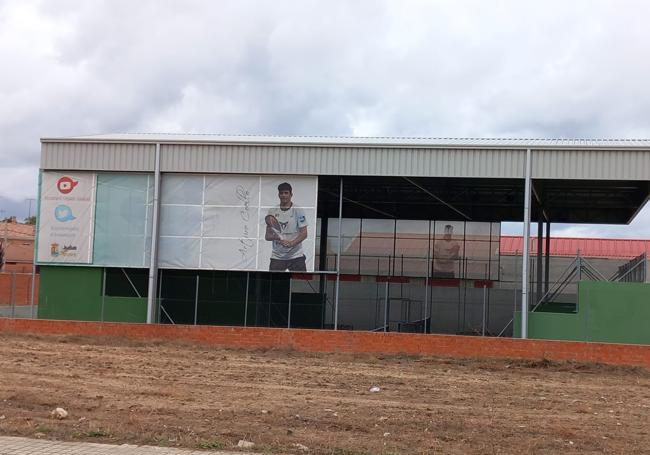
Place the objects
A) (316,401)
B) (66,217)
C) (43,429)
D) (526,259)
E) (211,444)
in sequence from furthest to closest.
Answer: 1. (66,217)
2. (526,259)
3. (316,401)
4. (43,429)
5. (211,444)

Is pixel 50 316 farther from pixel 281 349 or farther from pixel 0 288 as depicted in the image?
pixel 0 288

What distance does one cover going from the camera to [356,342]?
70.5ft

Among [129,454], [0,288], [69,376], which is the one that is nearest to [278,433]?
[129,454]

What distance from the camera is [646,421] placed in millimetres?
12000

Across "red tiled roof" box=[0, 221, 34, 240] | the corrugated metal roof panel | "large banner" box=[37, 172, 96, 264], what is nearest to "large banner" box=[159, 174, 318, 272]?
the corrugated metal roof panel

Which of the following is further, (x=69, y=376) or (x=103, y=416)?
(x=69, y=376)

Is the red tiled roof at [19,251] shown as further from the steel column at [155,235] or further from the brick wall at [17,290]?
the steel column at [155,235]

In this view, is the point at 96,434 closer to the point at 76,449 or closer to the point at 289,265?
the point at 76,449

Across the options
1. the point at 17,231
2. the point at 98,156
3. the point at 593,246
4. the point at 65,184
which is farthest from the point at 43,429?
the point at 17,231

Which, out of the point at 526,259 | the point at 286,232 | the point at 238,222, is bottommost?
the point at 526,259

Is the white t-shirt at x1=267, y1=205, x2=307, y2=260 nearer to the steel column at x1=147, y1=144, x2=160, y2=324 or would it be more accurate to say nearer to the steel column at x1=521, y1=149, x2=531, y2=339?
the steel column at x1=147, y1=144, x2=160, y2=324

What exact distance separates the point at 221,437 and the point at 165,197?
16766mm

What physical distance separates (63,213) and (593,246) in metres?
55.6

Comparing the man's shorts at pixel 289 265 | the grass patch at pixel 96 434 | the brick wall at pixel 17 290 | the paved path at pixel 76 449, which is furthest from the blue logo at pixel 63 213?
the brick wall at pixel 17 290
